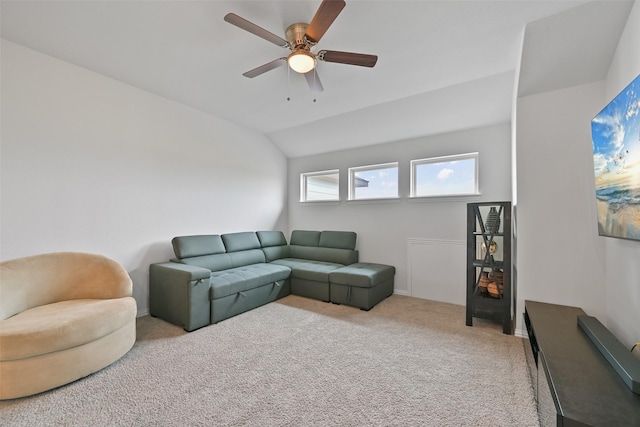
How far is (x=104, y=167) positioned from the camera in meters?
2.90

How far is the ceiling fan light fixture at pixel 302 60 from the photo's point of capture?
6.49 feet

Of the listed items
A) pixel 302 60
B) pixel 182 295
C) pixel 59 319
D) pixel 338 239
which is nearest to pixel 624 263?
pixel 302 60

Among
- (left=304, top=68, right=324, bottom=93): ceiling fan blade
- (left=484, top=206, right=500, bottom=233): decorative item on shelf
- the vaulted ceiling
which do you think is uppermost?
the vaulted ceiling

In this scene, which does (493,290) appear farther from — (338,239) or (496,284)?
(338,239)

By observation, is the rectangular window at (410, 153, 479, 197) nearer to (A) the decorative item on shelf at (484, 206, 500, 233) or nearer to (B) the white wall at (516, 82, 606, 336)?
(A) the decorative item on shelf at (484, 206, 500, 233)

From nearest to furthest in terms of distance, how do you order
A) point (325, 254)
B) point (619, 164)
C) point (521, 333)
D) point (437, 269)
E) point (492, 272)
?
1. point (619, 164)
2. point (521, 333)
3. point (492, 272)
4. point (437, 269)
5. point (325, 254)

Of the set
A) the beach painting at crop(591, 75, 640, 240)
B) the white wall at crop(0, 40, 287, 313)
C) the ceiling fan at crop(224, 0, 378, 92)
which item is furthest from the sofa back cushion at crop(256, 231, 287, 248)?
the beach painting at crop(591, 75, 640, 240)

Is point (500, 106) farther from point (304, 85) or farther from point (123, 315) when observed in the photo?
point (123, 315)

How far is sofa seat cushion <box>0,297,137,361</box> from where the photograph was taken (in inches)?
66.1

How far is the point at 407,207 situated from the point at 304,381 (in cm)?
294

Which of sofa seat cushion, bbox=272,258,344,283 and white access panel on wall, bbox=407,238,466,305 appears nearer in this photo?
white access panel on wall, bbox=407,238,466,305

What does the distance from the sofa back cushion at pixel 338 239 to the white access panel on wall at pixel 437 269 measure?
939 millimetres

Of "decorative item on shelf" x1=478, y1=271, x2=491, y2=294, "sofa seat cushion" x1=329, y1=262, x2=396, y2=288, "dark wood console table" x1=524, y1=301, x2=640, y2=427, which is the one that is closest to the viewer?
"dark wood console table" x1=524, y1=301, x2=640, y2=427

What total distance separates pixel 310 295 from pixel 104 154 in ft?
10.3
